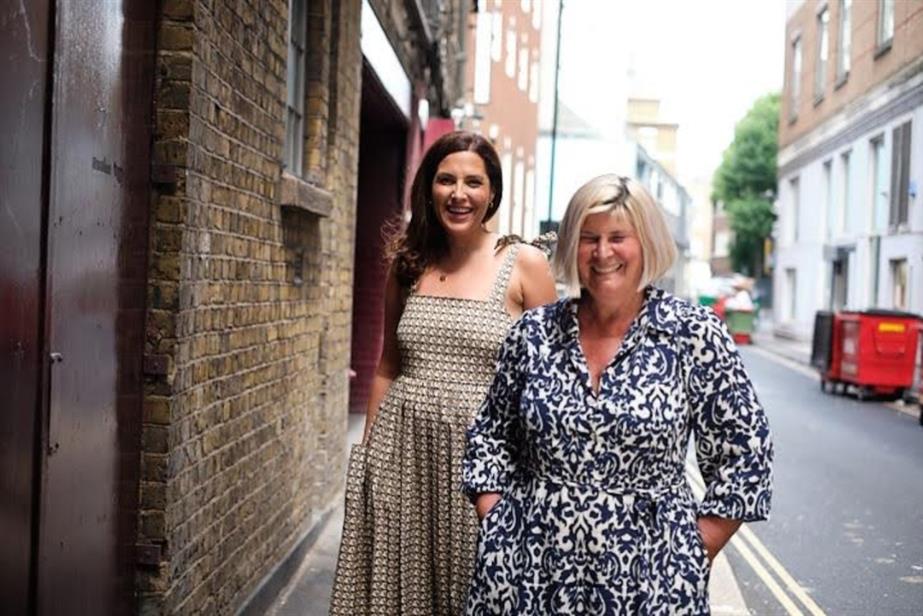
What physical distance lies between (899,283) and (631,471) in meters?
22.7

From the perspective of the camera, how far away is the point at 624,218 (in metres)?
2.89

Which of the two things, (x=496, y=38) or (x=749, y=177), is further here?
(x=749, y=177)

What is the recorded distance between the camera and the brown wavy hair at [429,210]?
12.9 feet

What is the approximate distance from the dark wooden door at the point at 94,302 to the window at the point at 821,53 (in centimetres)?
2709

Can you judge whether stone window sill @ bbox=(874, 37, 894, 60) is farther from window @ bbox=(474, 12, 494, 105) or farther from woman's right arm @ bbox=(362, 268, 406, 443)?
woman's right arm @ bbox=(362, 268, 406, 443)

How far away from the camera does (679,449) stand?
9.37 feet

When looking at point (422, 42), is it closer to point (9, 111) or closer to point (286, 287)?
point (286, 287)

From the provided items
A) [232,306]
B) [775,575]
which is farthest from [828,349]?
[232,306]

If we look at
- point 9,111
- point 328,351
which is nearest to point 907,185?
point 328,351

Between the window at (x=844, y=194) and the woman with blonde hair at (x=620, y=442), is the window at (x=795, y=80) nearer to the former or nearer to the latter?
the window at (x=844, y=194)

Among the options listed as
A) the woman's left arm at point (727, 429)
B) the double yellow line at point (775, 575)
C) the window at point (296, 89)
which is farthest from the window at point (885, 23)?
the woman's left arm at point (727, 429)

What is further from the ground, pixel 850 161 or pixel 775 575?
pixel 850 161

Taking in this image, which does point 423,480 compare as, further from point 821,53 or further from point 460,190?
point 821,53

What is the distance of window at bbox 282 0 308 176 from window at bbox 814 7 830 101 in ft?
79.3
